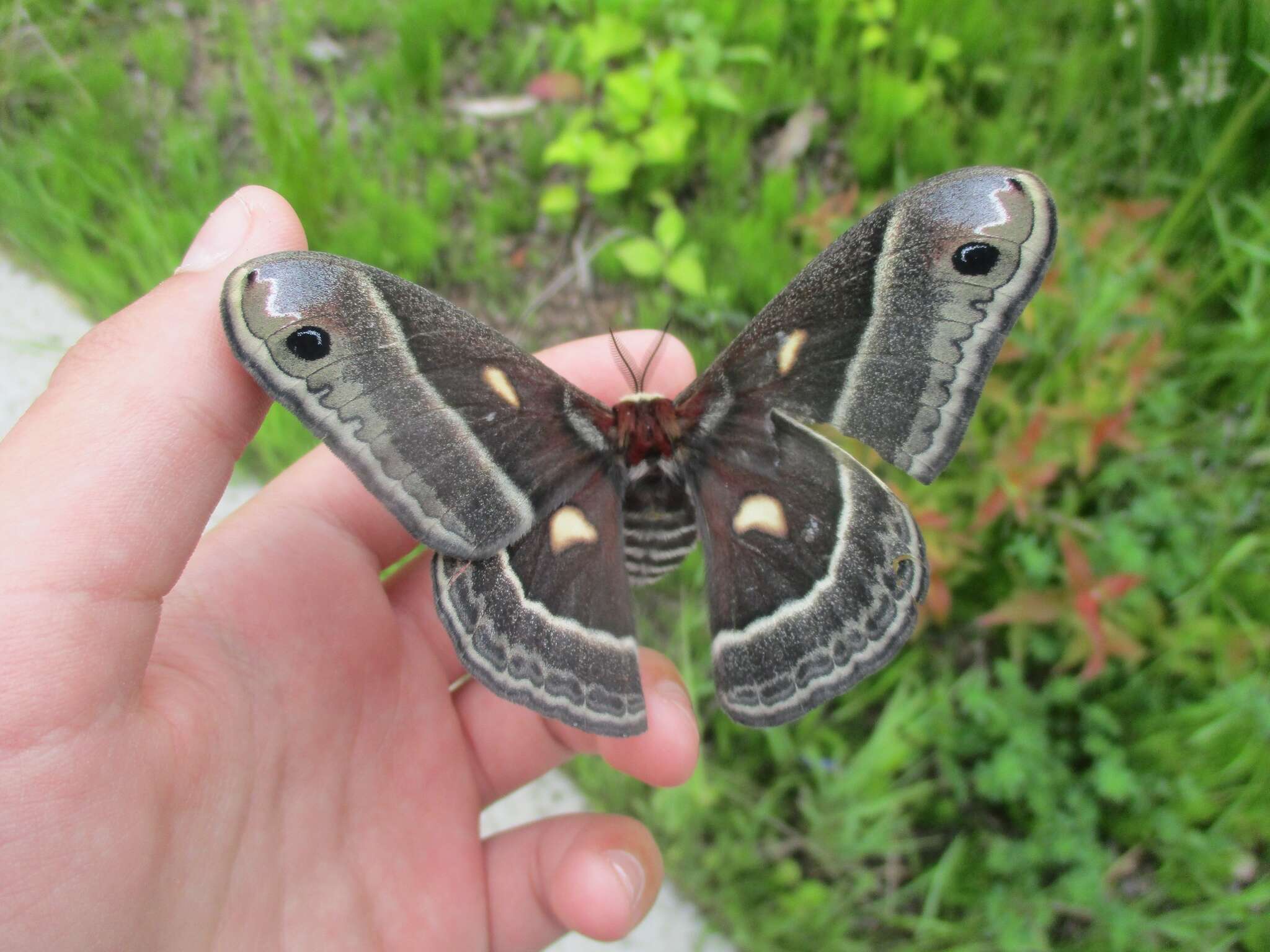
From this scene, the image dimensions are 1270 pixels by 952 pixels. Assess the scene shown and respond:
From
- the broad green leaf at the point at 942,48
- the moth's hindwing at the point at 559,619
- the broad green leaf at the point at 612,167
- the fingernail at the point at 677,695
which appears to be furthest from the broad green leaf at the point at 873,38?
the fingernail at the point at 677,695

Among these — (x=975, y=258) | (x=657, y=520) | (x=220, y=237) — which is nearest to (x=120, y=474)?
(x=220, y=237)

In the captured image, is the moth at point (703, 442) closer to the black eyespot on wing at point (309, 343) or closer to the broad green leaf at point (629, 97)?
the black eyespot on wing at point (309, 343)

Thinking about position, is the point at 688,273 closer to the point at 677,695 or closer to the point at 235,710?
the point at 677,695

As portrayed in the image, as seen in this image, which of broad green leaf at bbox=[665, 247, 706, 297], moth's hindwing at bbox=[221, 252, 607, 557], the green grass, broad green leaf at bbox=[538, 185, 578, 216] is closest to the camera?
moth's hindwing at bbox=[221, 252, 607, 557]

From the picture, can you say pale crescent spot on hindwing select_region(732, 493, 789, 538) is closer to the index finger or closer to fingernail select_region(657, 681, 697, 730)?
fingernail select_region(657, 681, 697, 730)

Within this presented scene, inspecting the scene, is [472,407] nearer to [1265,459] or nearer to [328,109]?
[1265,459]

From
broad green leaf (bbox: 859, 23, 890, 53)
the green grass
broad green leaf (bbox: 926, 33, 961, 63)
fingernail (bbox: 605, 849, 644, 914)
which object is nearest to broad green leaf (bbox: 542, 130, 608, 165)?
the green grass

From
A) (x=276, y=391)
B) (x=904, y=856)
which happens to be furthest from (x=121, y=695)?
(x=904, y=856)
